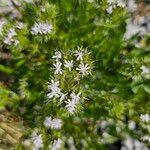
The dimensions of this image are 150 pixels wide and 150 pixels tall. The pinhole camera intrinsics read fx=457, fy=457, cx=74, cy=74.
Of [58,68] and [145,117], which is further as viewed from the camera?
[145,117]

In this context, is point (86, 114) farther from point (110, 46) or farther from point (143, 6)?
point (143, 6)

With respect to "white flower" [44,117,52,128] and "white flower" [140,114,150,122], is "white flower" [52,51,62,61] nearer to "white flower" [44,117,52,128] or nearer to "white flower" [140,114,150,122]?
"white flower" [44,117,52,128]

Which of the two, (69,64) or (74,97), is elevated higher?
(69,64)

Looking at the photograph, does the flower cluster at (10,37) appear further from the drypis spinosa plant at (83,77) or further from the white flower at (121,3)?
the white flower at (121,3)

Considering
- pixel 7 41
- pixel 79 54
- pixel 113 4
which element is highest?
pixel 113 4

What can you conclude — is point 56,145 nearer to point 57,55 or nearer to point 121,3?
point 57,55

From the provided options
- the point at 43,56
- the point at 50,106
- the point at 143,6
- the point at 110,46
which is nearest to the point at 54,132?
the point at 50,106

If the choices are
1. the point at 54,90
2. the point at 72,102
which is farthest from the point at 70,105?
the point at 54,90
